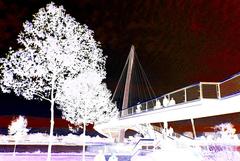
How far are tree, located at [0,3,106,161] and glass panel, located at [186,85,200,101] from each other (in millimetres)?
7282

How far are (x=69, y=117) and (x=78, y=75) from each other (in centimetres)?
867

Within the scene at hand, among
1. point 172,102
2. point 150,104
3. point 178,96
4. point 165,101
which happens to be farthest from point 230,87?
point 150,104

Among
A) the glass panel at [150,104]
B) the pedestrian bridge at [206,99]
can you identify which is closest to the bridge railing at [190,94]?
the pedestrian bridge at [206,99]

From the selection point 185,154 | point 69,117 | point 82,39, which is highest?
point 82,39

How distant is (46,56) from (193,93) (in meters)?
9.02

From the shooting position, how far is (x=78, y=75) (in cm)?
2084

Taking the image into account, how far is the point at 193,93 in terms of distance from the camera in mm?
14703

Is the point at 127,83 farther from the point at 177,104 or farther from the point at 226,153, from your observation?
the point at 226,153

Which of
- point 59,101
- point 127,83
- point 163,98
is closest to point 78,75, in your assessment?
point 59,101

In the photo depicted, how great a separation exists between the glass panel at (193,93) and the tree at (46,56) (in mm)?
7282

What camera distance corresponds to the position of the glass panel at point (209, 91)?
528 inches

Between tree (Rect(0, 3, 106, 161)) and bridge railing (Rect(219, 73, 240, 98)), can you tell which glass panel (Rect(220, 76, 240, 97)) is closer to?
bridge railing (Rect(219, 73, 240, 98))

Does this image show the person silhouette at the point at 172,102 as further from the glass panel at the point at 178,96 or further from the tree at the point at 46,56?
the tree at the point at 46,56

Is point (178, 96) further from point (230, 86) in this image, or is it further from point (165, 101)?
point (230, 86)
